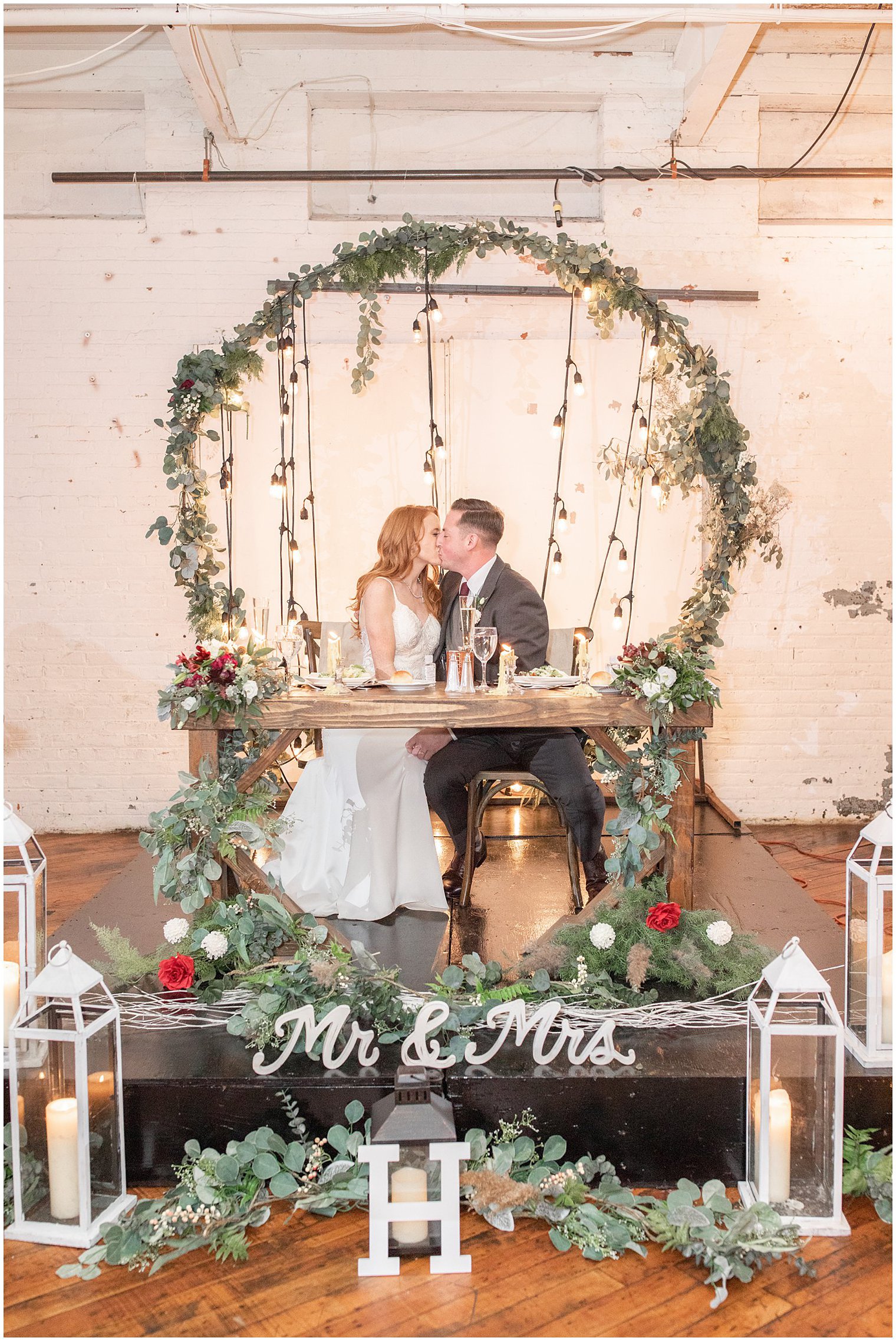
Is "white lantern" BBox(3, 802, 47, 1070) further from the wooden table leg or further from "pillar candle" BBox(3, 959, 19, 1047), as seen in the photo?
the wooden table leg

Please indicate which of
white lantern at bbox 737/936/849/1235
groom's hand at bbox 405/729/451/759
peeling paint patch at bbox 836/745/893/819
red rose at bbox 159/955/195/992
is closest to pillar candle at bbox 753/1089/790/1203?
white lantern at bbox 737/936/849/1235


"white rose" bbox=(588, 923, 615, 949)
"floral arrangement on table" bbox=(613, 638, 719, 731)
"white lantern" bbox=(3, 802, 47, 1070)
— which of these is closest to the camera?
"white lantern" bbox=(3, 802, 47, 1070)

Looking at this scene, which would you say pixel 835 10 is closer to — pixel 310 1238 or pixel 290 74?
pixel 290 74

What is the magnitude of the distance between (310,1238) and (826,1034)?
116 cm

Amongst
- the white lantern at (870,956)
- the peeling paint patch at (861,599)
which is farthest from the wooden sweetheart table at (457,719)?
the peeling paint patch at (861,599)

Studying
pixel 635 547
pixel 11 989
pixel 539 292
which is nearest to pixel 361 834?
pixel 11 989

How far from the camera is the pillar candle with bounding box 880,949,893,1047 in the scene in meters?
2.62

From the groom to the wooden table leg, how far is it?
490 mm

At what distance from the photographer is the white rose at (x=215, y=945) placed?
10.1 feet

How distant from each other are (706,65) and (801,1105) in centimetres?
461

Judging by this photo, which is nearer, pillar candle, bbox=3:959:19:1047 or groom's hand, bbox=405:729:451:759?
pillar candle, bbox=3:959:19:1047

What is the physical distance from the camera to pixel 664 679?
3.32 m

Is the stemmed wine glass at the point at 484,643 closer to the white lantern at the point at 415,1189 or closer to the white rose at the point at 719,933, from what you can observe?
the white rose at the point at 719,933

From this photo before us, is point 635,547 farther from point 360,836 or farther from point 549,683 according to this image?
point 360,836
